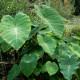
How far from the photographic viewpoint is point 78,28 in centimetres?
583

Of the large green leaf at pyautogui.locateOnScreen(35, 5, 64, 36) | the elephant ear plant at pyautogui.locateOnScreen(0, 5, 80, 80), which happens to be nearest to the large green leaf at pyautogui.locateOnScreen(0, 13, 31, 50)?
the elephant ear plant at pyautogui.locateOnScreen(0, 5, 80, 80)

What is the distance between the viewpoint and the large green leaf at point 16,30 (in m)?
1.90

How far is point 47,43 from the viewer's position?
232 cm

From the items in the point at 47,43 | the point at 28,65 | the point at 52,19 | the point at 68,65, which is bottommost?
the point at 68,65

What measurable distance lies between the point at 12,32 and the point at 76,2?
9465 millimetres

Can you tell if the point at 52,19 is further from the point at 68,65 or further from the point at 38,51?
the point at 68,65

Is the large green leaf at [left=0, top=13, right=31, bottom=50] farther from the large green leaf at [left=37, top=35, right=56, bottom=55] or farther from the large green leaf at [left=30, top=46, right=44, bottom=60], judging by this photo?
the large green leaf at [left=30, top=46, right=44, bottom=60]

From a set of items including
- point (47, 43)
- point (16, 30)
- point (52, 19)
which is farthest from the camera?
point (52, 19)

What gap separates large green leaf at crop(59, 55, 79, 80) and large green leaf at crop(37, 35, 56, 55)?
0.25 metres

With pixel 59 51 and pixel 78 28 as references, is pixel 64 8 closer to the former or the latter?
pixel 78 28

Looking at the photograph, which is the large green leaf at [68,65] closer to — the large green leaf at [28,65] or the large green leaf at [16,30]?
the large green leaf at [28,65]

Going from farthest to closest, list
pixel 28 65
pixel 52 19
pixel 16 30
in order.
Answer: pixel 52 19
pixel 28 65
pixel 16 30

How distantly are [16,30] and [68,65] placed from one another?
932mm

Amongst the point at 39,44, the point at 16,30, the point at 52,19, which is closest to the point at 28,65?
the point at 39,44
